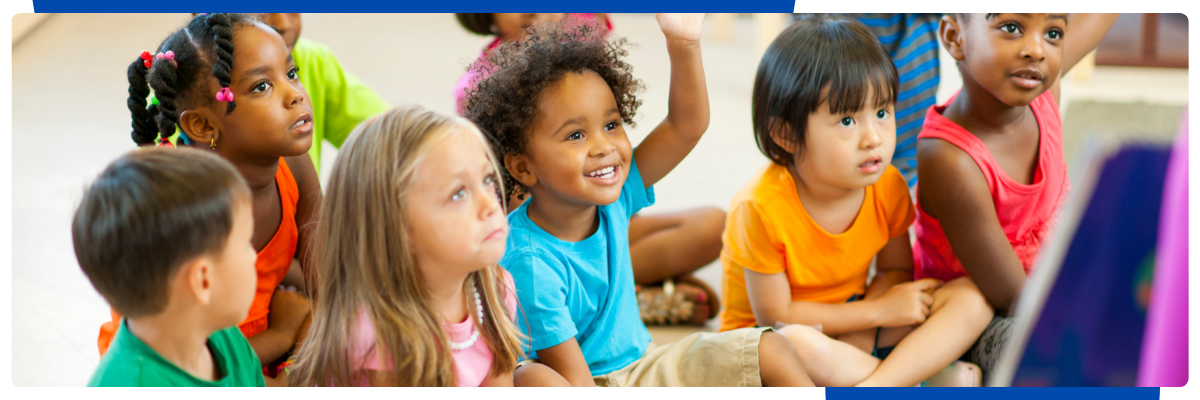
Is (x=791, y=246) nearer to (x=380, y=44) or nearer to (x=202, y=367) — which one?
(x=202, y=367)

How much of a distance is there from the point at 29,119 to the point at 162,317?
90cm

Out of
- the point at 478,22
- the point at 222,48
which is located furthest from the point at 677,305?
the point at 222,48

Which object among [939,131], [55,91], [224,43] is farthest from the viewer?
[55,91]

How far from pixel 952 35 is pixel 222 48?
31.2 inches

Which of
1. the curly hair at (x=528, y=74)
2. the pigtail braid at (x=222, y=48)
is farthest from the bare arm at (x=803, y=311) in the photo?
the pigtail braid at (x=222, y=48)

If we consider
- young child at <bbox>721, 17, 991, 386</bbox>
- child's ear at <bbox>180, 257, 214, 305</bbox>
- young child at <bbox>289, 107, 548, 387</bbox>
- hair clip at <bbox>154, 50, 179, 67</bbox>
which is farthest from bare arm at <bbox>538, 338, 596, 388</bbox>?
hair clip at <bbox>154, 50, 179, 67</bbox>

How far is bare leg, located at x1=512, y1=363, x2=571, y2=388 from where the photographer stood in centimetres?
83

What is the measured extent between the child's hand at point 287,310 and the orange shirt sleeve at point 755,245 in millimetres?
504

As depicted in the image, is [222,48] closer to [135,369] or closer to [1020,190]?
[135,369]

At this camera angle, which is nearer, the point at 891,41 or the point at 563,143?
the point at 563,143

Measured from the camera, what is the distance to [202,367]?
0.69 metres

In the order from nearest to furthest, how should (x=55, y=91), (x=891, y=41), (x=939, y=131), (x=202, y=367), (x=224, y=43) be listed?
(x=202, y=367)
(x=224, y=43)
(x=939, y=131)
(x=55, y=91)
(x=891, y=41)

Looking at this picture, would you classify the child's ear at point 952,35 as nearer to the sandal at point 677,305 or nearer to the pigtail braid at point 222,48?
the sandal at point 677,305

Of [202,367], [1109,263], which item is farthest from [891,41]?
A: [202,367]
